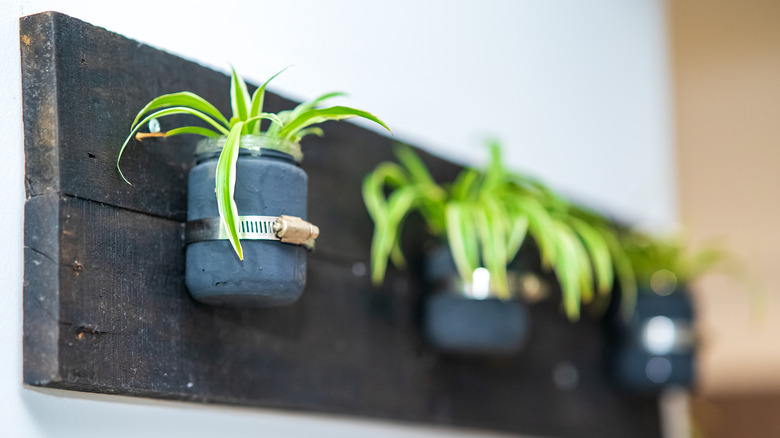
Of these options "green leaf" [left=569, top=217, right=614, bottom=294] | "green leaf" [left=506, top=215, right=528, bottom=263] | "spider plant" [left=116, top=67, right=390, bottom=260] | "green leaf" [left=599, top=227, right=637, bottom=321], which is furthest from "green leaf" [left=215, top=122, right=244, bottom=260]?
"green leaf" [left=599, top=227, right=637, bottom=321]

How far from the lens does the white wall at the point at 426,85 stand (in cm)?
82

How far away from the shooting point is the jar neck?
885 mm

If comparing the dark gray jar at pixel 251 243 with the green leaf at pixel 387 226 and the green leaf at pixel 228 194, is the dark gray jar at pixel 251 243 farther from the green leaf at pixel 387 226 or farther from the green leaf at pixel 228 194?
the green leaf at pixel 387 226

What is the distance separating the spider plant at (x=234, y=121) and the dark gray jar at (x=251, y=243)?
0.02 m

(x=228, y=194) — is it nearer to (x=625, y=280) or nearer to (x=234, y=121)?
(x=234, y=121)

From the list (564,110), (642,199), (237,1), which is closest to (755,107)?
(642,199)

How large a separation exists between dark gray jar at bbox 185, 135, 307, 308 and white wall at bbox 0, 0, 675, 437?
0.17m

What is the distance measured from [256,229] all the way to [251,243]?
2 cm

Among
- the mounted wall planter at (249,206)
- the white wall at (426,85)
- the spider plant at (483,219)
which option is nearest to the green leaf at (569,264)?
the spider plant at (483,219)

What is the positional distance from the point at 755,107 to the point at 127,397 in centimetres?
344

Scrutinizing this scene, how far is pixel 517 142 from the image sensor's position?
1.59m

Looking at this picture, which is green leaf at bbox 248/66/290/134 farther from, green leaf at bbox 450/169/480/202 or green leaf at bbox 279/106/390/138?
green leaf at bbox 450/169/480/202

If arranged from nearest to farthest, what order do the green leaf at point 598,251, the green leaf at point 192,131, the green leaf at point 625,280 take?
the green leaf at point 192,131
the green leaf at point 598,251
the green leaf at point 625,280

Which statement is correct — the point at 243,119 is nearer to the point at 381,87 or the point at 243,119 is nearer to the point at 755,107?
the point at 381,87
